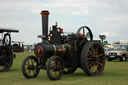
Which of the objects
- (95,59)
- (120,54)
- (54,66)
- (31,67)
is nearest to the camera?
(54,66)

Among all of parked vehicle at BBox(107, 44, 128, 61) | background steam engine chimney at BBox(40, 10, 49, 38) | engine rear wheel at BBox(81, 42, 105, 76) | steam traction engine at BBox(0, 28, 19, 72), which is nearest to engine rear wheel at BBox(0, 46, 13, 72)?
steam traction engine at BBox(0, 28, 19, 72)

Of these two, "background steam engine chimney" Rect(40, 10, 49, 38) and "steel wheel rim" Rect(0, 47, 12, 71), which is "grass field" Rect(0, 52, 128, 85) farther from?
"steel wheel rim" Rect(0, 47, 12, 71)

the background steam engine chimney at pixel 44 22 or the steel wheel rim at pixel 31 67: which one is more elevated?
the background steam engine chimney at pixel 44 22

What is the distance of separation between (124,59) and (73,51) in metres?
12.1

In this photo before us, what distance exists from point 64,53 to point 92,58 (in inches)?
49.0

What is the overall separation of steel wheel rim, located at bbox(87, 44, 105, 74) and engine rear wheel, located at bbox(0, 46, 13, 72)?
413cm

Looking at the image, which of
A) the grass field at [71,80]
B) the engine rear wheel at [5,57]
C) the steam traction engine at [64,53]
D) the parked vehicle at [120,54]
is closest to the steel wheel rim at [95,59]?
the steam traction engine at [64,53]

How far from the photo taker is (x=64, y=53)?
9.14 m

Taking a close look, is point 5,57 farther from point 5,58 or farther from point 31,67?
point 31,67

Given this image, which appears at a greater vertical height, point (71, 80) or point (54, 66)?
point (54, 66)

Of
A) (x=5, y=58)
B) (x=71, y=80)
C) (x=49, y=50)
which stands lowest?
(x=71, y=80)

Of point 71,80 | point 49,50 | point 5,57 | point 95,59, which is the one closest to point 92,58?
point 95,59

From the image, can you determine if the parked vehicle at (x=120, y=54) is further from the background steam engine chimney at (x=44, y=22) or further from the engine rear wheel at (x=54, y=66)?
the background steam engine chimney at (x=44, y=22)

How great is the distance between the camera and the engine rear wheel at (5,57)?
448 inches
